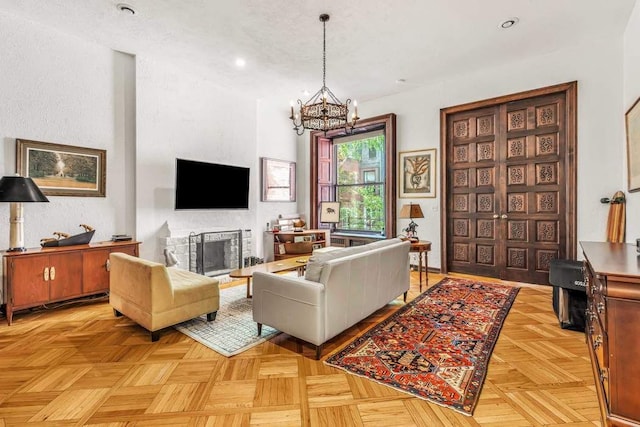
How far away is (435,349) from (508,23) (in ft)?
11.3

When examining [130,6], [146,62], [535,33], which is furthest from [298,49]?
[535,33]

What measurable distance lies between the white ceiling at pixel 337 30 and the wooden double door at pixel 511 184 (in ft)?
2.45

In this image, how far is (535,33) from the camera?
357cm

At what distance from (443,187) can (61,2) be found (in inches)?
205

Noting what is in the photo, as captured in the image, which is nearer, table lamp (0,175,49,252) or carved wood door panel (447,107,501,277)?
table lamp (0,175,49,252)

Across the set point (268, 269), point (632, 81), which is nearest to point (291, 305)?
point (268, 269)

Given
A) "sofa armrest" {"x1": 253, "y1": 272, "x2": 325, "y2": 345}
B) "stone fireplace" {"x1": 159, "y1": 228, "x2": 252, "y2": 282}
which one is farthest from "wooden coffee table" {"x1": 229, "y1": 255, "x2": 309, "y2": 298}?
"stone fireplace" {"x1": 159, "y1": 228, "x2": 252, "y2": 282}

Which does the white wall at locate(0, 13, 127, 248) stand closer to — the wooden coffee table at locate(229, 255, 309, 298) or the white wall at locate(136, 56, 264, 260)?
the white wall at locate(136, 56, 264, 260)

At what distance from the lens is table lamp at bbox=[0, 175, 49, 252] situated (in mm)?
2891

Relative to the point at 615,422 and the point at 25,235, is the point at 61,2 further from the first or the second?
the point at 615,422

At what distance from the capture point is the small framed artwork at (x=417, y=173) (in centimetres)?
514

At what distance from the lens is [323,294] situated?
7.39 feet

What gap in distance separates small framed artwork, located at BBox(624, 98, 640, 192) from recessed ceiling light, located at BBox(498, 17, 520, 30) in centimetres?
140

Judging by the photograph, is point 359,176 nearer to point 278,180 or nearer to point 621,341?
point 278,180
